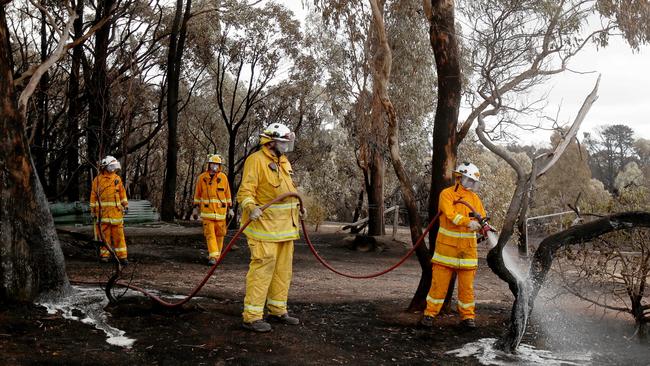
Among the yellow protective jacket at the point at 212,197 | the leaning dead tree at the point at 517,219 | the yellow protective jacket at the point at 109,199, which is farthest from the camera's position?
the yellow protective jacket at the point at 212,197

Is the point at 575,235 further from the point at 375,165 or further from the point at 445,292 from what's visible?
the point at 375,165

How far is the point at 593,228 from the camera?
213 inches

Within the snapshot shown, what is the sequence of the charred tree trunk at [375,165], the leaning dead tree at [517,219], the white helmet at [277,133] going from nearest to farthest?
the leaning dead tree at [517,219], the white helmet at [277,133], the charred tree trunk at [375,165]

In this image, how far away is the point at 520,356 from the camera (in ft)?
17.5

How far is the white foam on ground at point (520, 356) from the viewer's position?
17.0 feet

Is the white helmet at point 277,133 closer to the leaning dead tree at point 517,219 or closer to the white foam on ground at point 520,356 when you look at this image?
the leaning dead tree at point 517,219

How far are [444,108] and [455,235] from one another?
5.01ft

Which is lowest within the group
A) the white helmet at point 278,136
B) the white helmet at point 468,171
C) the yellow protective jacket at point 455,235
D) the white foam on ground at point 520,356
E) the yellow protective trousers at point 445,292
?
the white foam on ground at point 520,356

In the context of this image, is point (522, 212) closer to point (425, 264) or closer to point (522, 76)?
point (425, 264)

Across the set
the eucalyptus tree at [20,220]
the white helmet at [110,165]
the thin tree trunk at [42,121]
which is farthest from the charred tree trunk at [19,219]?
the thin tree trunk at [42,121]

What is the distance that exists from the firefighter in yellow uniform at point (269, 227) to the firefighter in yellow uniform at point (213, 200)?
13.4ft

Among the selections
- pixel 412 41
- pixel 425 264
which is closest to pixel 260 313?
pixel 425 264

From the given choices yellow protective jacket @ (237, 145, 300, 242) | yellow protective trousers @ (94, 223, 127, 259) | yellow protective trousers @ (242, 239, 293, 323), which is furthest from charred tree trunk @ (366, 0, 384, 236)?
yellow protective trousers @ (242, 239, 293, 323)

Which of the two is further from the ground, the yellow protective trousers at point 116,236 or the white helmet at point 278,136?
the white helmet at point 278,136
